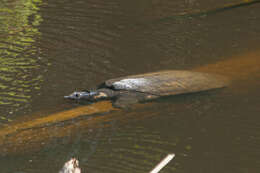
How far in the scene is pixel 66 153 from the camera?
483 cm

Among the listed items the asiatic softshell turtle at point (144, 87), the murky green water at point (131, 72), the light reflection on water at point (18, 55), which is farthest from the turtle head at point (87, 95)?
the light reflection on water at point (18, 55)

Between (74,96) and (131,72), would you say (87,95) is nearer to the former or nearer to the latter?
(74,96)

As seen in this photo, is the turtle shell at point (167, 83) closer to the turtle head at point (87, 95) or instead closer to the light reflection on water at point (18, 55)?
the turtle head at point (87, 95)

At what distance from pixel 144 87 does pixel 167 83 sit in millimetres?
379

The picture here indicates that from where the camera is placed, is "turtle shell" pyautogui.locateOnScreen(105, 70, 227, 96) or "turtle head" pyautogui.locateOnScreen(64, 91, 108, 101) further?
"turtle shell" pyautogui.locateOnScreen(105, 70, 227, 96)

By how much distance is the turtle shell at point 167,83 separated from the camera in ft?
20.5

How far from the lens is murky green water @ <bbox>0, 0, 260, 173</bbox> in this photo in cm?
480

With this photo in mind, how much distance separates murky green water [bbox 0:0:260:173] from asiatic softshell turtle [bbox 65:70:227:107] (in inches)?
5.3

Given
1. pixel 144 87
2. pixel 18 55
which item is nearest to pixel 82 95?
pixel 144 87

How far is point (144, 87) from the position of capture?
6.25 meters

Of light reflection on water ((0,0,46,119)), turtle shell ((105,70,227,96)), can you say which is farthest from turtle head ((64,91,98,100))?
light reflection on water ((0,0,46,119))

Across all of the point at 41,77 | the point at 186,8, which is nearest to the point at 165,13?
the point at 186,8

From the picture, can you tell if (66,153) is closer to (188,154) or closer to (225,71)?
(188,154)

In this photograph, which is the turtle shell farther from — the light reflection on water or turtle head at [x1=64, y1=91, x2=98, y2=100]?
the light reflection on water
